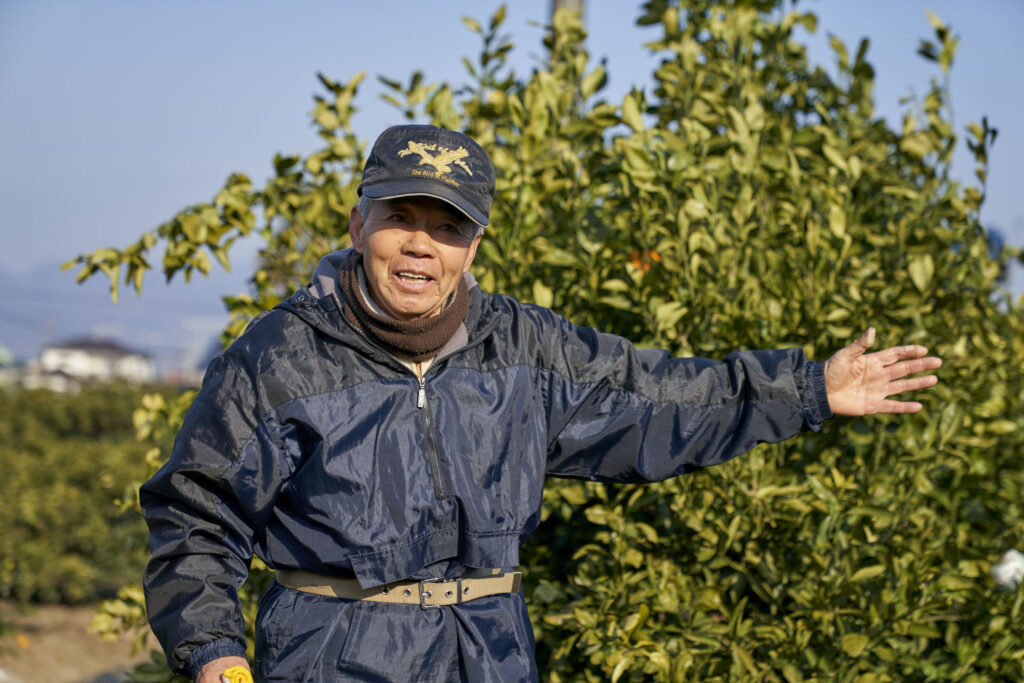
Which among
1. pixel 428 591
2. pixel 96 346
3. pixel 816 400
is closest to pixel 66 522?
pixel 428 591

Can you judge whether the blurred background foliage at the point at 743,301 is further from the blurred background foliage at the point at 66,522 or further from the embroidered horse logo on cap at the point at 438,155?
the blurred background foliage at the point at 66,522

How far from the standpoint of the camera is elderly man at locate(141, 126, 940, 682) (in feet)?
6.26

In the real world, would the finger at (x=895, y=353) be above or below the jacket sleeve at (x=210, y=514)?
above

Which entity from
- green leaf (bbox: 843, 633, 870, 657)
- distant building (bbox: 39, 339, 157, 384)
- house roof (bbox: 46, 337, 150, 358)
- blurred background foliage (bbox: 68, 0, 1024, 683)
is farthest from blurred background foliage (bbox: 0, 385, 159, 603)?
house roof (bbox: 46, 337, 150, 358)

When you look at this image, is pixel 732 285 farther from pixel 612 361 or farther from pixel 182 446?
pixel 182 446

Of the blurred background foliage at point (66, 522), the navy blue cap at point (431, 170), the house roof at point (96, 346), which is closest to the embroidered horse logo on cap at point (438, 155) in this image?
the navy blue cap at point (431, 170)

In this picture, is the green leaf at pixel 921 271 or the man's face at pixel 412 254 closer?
the man's face at pixel 412 254

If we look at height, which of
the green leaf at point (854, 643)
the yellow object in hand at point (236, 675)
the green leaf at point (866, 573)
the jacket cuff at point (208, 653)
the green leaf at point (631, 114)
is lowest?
the green leaf at point (854, 643)

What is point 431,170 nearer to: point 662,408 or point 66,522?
point 662,408

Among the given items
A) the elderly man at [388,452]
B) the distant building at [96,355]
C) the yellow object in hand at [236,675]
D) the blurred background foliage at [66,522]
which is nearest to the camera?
the yellow object in hand at [236,675]

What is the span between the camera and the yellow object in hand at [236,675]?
1.80 metres

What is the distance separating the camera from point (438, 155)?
2.04m

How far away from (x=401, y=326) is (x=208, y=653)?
689 millimetres

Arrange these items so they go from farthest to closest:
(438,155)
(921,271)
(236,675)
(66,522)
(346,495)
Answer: (66,522) → (921,271) → (438,155) → (346,495) → (236,675)
